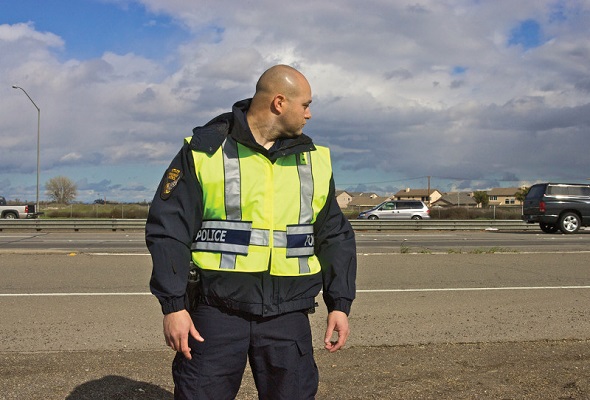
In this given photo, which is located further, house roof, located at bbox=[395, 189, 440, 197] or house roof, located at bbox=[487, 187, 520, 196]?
house roof, located at bbox=[487, 187, 520, 196]

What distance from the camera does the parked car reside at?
33781mm

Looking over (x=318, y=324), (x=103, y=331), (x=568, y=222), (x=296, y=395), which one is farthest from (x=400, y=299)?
(x=568, y=222)

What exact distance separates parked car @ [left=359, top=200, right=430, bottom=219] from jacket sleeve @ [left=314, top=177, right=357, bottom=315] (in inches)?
1227

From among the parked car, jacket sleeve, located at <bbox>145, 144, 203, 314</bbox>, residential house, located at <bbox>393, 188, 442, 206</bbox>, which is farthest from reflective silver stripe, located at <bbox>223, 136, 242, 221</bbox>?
residential house, located at <bbox>393, 188, 442, 206</bbox>

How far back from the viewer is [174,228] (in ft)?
8.01

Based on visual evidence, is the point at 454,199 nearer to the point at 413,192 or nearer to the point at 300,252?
the point at 413,192

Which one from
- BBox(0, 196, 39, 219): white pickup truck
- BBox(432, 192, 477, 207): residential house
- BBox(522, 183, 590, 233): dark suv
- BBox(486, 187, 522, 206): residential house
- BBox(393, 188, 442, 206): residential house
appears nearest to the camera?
BBox(522, 183, 590, 233): dark suv

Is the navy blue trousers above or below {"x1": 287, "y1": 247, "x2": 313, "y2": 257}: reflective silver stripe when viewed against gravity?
below

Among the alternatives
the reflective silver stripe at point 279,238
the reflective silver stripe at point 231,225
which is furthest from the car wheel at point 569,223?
the reflective silver stripe at point 231,225

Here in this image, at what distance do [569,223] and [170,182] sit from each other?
23.5 meters

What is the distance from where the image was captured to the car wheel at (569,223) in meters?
23.6

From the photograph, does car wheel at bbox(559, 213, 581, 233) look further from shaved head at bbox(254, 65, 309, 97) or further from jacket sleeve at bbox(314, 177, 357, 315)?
shaved head at bbox(254, 65, 309, 97)

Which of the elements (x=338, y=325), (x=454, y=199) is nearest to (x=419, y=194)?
(x=454, y=199)

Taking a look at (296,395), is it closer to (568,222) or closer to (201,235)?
(201,235)
